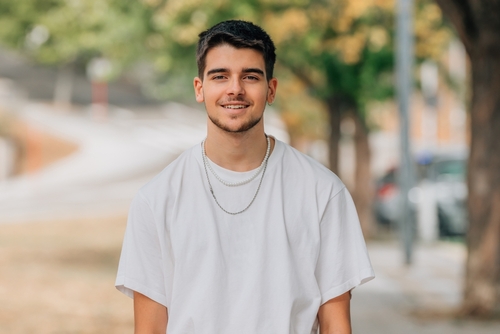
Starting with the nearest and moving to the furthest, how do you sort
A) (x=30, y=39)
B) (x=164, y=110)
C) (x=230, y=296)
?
(x=230, y=296) → (x=30, y=39) → (x=164, y=110)

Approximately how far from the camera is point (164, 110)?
66375 mm

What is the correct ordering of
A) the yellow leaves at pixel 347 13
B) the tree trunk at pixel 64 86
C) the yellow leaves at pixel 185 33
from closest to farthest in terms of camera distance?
1. the yellow leaves at pixel 347 13
2. the yellow leaves at pixel 185 33
3. the tree trunk at pixel 64 86

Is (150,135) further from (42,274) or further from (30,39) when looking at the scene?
(42,274)

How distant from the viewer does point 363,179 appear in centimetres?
2234

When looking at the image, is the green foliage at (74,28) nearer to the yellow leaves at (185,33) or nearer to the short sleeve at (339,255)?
the yellow leaves at (185,33)

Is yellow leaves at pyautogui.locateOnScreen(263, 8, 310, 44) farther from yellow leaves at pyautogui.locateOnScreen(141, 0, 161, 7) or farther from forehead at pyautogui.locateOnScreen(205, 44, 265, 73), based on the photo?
forehead at pyautogui.locateOnScreen(205, 44, 265, 73)

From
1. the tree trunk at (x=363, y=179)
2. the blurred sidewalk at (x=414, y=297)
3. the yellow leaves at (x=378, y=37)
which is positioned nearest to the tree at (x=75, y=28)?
the yellow leaves at (x=378, y=37)

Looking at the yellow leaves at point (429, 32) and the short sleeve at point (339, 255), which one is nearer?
the short sleeve at point (339, 255)

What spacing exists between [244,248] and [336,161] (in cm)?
1950

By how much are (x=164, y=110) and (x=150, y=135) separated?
9958mm

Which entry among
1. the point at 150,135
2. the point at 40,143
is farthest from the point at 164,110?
the point at 40,143

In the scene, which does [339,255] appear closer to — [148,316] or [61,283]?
[148,316]

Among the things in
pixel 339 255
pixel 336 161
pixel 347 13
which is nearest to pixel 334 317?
pixel 339 255

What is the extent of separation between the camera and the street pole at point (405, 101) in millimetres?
16125
